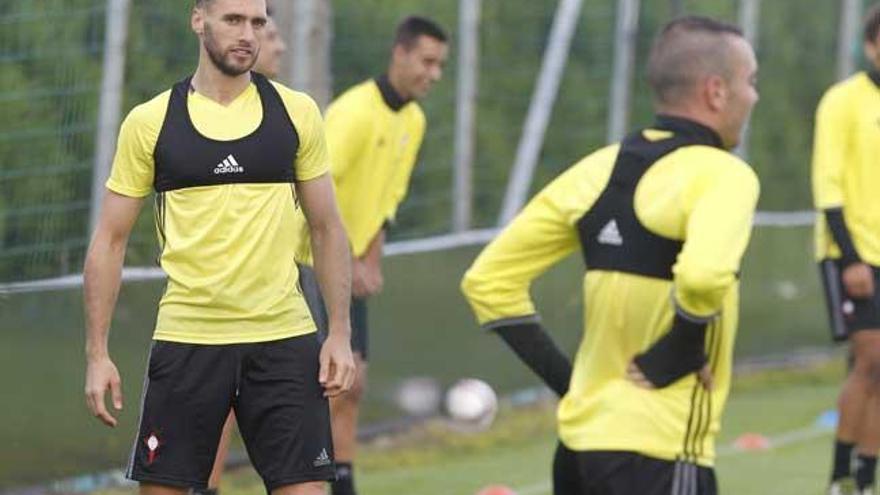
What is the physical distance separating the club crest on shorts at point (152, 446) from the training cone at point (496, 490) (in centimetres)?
411

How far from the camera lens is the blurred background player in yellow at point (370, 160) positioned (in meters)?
10.3

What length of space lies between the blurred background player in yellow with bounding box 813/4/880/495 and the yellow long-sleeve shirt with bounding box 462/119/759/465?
4.62m

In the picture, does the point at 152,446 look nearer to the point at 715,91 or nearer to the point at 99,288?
the point at 99,288

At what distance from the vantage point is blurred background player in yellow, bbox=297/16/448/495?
405 inches

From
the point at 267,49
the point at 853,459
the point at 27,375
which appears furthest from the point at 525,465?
the point at 267,49

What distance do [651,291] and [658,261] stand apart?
78 millimetres

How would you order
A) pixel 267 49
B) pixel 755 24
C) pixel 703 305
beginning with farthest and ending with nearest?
1. pixel 755 24
2. pixel 267 49
3. pixel 703 305

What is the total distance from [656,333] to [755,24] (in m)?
12.0

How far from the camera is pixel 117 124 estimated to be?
1108 centimetres

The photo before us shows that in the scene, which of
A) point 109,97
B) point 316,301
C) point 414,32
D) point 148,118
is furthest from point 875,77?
point 148,118

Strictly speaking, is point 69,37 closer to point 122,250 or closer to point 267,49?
point 267,49

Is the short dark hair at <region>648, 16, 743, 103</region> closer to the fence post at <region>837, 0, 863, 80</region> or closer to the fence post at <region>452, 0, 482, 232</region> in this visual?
the fence post at <region>452, 0, 482, 232</region>

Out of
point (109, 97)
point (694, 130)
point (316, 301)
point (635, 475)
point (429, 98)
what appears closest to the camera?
point (635, 475)

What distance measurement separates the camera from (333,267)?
23.6 ft
